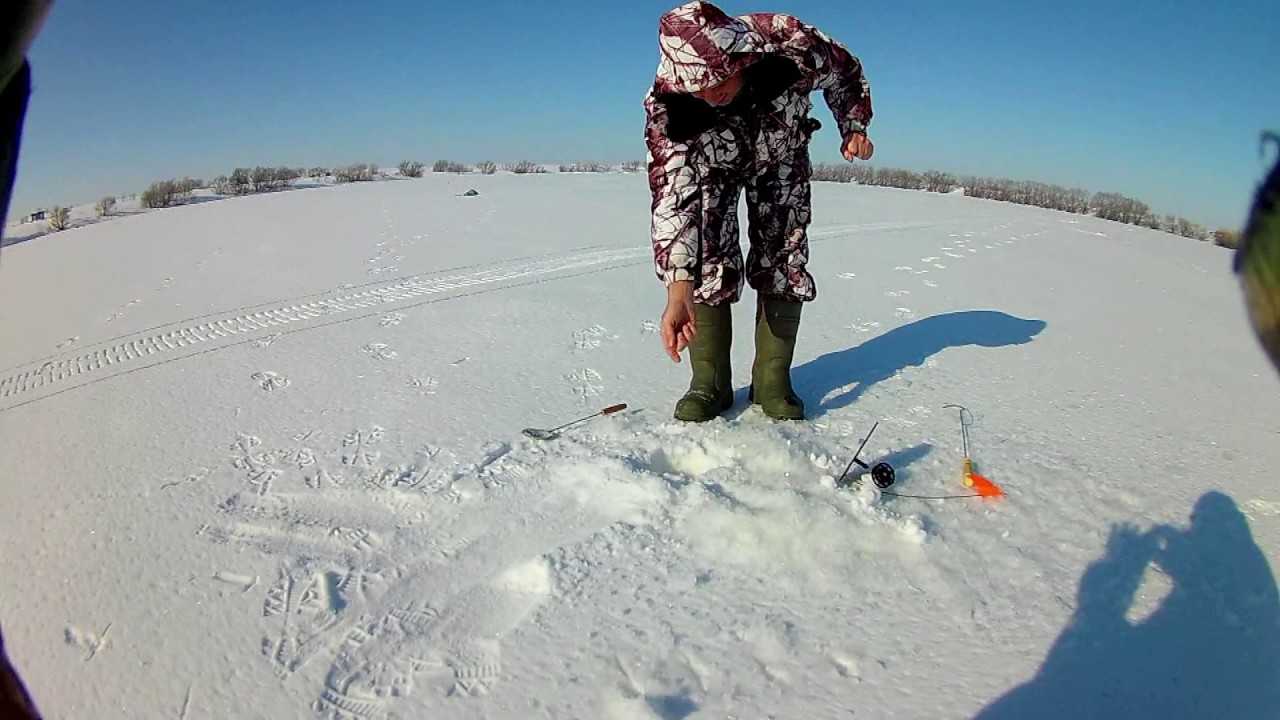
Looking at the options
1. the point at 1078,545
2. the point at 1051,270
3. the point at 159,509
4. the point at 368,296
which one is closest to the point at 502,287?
the point at 368,296

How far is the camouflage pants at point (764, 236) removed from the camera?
7.55ft

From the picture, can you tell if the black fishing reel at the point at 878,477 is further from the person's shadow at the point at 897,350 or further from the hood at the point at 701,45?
the hood at the point at 701,45

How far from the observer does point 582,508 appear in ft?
5.98

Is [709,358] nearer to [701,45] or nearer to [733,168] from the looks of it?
[733,168]

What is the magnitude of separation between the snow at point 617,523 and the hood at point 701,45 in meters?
1.05

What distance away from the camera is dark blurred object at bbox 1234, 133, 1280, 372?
40 cm

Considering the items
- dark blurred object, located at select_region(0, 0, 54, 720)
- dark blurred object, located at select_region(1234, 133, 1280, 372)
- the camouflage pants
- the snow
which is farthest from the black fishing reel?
dark blurred object, located at select_region(0, 0, 54, 720)

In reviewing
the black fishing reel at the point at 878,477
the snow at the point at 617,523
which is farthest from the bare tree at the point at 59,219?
the black fishing reel at the point at 878,477

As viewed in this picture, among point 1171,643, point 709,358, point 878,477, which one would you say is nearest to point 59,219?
point 709,358

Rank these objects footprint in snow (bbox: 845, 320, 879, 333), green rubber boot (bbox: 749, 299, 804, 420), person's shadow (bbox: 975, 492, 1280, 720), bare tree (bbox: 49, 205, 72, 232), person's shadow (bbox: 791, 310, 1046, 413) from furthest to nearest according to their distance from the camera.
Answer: bare tree (bbox: 49, 205, 72, 232)
footprint in snow (bbox: 845, 320, 879, 333)
person's shadow (bbox: 791, 310, 1046, 413)
green rubber boot (bbox: 749, 299, 804, 420)
person's shadow (bbox: 975, 492, 1280, 720)

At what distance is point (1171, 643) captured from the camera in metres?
1.33

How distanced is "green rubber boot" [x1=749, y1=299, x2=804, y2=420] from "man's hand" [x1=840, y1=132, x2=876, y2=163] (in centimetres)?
57

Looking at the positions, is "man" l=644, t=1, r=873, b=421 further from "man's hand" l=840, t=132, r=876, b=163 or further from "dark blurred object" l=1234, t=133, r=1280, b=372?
"dark blurred object" l=1234, t=133, r=1280, b=372

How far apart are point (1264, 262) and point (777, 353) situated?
2.02 m
